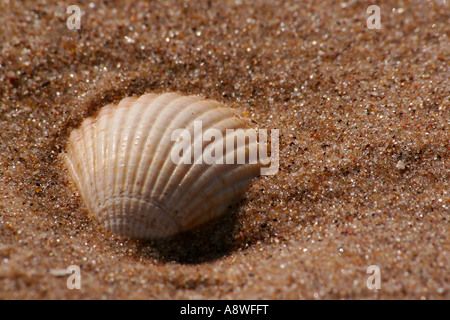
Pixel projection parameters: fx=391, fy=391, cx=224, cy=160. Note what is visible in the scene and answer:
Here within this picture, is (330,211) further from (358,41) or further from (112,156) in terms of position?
(358,41)

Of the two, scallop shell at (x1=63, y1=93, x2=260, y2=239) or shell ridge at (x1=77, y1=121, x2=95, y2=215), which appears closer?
scallop shell at (x1=63, y1=93, x2=260, y2=239)

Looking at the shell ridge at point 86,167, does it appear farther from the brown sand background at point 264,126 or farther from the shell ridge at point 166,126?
the shell ridge at point 166,126
